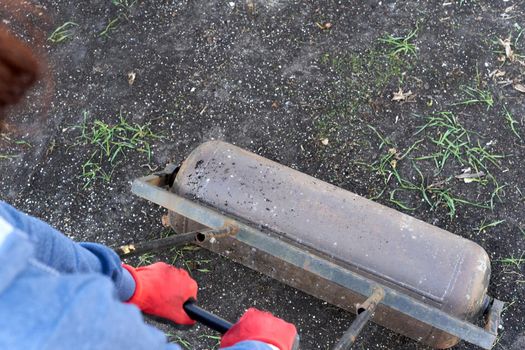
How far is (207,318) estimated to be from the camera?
6.42ft

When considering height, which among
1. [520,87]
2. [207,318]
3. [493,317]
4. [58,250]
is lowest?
[493,317]

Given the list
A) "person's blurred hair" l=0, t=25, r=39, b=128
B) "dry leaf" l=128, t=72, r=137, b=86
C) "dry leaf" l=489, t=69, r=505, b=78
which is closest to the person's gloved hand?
"person's blurred hair" l=0, t=25, r=39, b=128

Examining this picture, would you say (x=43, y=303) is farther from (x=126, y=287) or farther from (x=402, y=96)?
(x=402, y=96)

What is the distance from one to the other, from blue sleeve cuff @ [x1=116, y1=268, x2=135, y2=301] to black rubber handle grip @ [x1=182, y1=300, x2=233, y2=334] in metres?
0.21

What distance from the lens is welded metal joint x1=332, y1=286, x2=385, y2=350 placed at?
187 centimetres

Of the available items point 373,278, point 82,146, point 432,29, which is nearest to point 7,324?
point 373,278

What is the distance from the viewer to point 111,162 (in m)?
3.11

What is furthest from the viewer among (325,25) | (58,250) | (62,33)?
(62,33)


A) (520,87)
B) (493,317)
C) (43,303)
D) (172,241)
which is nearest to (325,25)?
(520,87)

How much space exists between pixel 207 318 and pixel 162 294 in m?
0.22

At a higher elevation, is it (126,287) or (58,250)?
(58,250)

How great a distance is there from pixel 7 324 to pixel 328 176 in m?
2.15

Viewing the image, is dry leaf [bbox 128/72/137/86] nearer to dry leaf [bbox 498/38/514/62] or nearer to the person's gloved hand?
the person's gloved hand

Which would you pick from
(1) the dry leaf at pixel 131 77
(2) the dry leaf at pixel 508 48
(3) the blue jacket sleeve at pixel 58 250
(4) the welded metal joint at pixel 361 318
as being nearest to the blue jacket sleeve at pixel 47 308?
(3) the blue jacket sleeve at pixel 58 250
